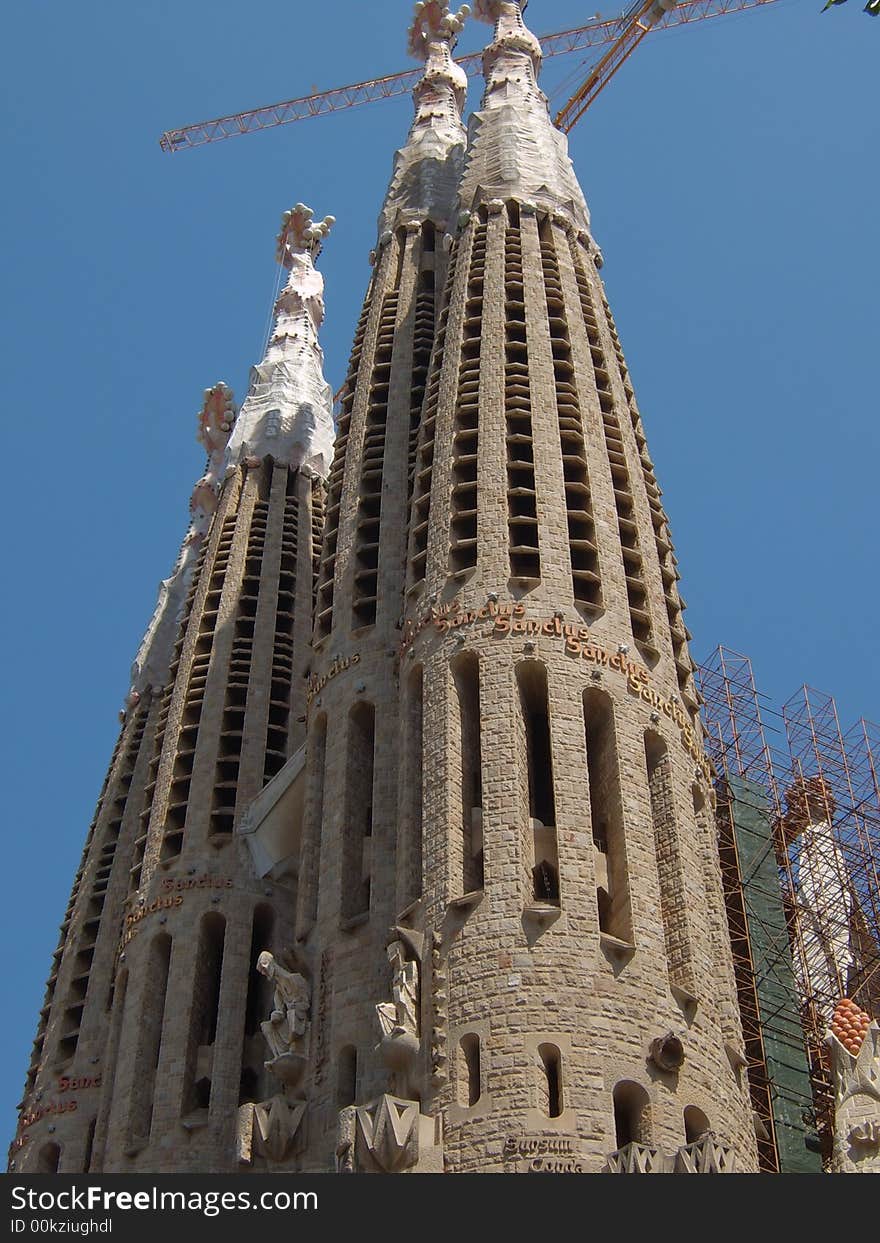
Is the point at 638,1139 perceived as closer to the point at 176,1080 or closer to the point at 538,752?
the point at 538,752

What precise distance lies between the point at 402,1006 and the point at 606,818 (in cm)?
530

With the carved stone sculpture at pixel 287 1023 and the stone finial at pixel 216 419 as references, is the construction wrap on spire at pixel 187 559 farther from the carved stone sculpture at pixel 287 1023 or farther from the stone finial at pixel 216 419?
the carved stone sculpture at pixel 287 1023

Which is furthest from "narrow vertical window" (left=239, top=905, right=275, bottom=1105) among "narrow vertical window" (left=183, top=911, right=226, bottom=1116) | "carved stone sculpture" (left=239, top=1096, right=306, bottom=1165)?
"carved stone sculpture" (left=239, top=1096, right=306, bottom=1165)

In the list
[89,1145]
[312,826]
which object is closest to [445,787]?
[312,826]

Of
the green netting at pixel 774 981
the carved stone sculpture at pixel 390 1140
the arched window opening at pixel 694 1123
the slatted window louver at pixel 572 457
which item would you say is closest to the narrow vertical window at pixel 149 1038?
the carved stone sculpture at pixel 390 1140

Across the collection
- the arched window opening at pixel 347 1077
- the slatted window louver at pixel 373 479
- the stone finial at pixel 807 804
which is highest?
the slatted window louver at pixel 373 479

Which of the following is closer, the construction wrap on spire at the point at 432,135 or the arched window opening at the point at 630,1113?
the arched window opening at the point at 630,1113

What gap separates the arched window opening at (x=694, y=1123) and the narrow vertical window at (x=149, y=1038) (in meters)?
14.2

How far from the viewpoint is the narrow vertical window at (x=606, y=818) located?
33.1m

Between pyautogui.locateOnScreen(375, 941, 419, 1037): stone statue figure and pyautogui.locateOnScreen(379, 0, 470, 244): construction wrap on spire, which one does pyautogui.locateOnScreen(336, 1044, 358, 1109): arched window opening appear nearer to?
pyautogui.locateOnScreen(375, 941, 419, 1037): stone statue figure

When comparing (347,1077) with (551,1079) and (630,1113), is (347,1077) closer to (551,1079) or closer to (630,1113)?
(551,1079)

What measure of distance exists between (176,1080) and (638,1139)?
14.4 metres

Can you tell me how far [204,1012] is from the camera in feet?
144

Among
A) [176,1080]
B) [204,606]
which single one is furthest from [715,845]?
[204,606]
